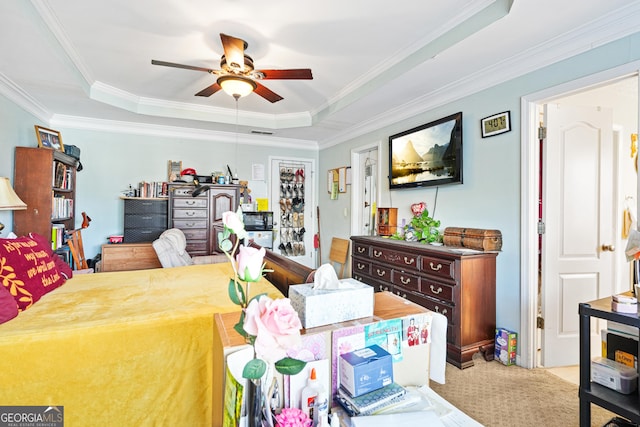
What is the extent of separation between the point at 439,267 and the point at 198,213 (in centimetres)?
333

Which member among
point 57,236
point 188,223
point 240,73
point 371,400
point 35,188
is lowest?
point 371,400

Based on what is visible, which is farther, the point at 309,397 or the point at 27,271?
the point at 27,271

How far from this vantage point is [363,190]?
182 inches

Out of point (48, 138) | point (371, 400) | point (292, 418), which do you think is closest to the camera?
point (292, 418)

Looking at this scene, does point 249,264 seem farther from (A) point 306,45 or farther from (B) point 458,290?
(A) point 306,45

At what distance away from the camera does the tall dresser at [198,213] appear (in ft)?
14.3

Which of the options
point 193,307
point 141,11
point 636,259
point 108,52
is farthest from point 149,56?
point 636,259

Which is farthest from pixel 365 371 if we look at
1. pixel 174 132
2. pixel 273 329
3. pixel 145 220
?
pixel 174 132

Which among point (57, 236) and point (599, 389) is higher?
point (57, 236)

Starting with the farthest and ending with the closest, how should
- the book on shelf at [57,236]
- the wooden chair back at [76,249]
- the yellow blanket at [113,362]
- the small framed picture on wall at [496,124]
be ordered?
the wooden chair back at [76,249], the book on shelf at [57,236], the small framed picture on wall at [496,124], the yellow blanket at [113,362]

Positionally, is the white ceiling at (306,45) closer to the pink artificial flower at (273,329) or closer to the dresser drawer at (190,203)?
the dresser drawer at (190,203)

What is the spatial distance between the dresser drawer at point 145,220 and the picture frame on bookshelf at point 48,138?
3.61ft

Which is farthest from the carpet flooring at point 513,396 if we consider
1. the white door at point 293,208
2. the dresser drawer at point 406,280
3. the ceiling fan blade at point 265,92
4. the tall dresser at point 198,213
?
the white door at point 293,208

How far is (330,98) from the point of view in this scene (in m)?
3.86
